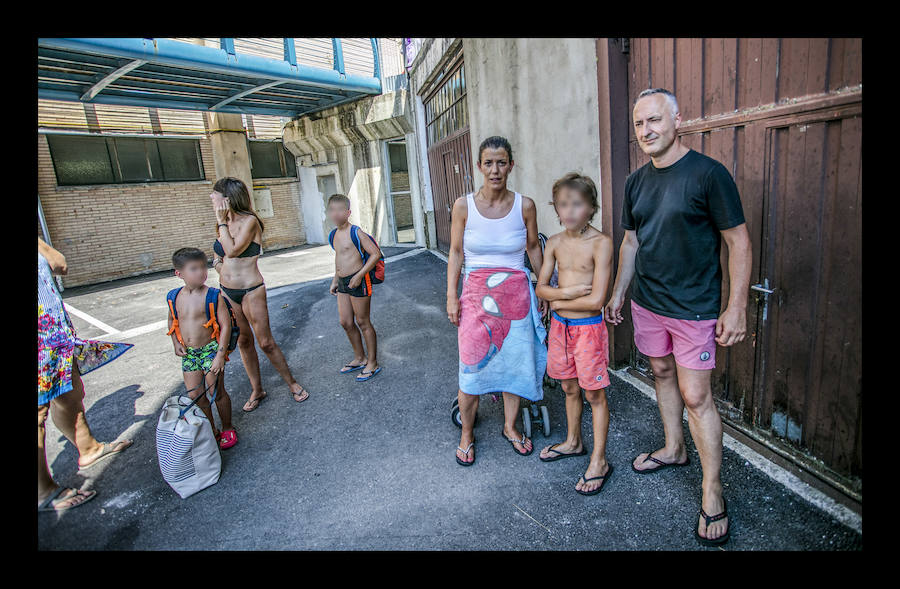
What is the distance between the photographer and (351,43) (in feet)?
50.5

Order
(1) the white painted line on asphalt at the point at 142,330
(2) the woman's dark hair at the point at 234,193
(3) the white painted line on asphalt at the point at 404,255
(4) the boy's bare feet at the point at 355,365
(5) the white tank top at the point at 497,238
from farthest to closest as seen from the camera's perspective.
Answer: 1. (3) the white painted line on asphalt at the point at 404,255
2. (1) the white painted line on asphalt at the point at 142,330
3. (4) the boy's bare feet at the point at 355,365
4. (2) the woman's dark hair at the point at 234,193
5. (5) the white tank top at the point at 497,238

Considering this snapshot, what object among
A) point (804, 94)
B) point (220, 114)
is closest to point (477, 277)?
point (804, 94)

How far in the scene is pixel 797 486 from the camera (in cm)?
240

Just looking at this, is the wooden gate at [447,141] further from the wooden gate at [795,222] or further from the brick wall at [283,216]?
the brick wall at [283,216]

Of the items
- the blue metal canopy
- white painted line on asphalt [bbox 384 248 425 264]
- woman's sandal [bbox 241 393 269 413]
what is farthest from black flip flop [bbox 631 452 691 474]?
the blue metal canopy

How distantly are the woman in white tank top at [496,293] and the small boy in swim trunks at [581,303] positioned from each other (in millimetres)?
202

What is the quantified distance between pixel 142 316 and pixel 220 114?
25.3ft

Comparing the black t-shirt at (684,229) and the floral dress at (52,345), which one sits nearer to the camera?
the black t-shirt at (684,229)

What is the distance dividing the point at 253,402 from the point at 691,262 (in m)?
3.57

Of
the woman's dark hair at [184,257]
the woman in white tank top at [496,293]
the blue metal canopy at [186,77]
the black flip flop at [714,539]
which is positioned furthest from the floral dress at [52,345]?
the blue metal canopy at [186,77]

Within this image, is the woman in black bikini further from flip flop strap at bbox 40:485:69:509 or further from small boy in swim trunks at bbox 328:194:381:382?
flip flop strap at bbox 40:485:69:509

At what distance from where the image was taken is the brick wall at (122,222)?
35.3ft

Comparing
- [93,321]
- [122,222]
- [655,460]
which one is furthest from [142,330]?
[655,460]

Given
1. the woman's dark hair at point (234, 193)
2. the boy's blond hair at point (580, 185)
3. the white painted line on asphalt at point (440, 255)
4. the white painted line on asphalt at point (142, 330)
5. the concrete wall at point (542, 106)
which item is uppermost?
the concrete wall at point (542, 106)
